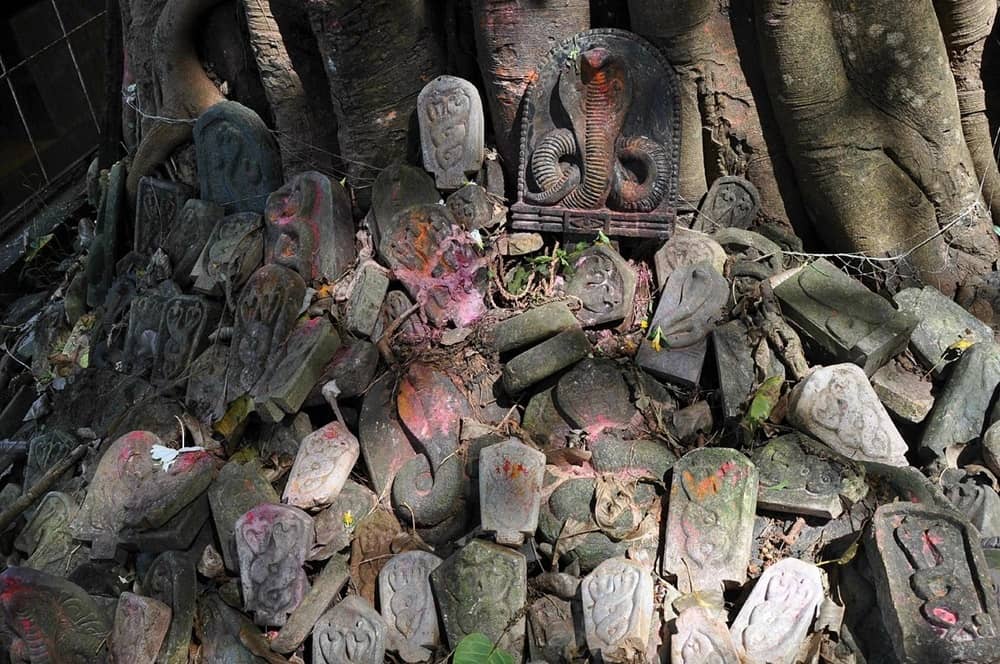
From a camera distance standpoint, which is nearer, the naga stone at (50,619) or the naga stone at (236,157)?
the naga stone at (50,619)

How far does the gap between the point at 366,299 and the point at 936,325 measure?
92.5 inches

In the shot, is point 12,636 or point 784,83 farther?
point 784,83

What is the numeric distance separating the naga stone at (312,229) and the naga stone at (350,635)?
1650 millimetres

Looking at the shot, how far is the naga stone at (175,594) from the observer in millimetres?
3648

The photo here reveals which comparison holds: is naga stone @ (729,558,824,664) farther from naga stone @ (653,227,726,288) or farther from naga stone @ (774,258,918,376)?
naga stone @ (653,227,726,288)

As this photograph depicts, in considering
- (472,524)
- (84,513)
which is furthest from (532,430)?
(84,513)

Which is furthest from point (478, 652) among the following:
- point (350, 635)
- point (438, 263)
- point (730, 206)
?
point (730, 206)

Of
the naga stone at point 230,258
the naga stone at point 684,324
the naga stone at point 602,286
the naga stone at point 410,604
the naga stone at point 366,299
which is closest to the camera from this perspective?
the naga stone at point 410,604

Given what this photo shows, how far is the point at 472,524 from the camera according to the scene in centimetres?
370

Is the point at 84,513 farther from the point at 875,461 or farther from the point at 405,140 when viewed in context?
the point at 875,461

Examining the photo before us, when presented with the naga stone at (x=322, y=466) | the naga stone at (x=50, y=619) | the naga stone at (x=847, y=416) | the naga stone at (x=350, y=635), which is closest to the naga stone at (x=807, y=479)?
the naga stone at (x=847, y=416)

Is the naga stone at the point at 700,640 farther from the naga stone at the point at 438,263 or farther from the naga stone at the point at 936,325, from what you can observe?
the naga stone at the point at 438,263

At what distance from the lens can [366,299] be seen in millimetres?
→ 4301

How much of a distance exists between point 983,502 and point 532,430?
64.0 inches
